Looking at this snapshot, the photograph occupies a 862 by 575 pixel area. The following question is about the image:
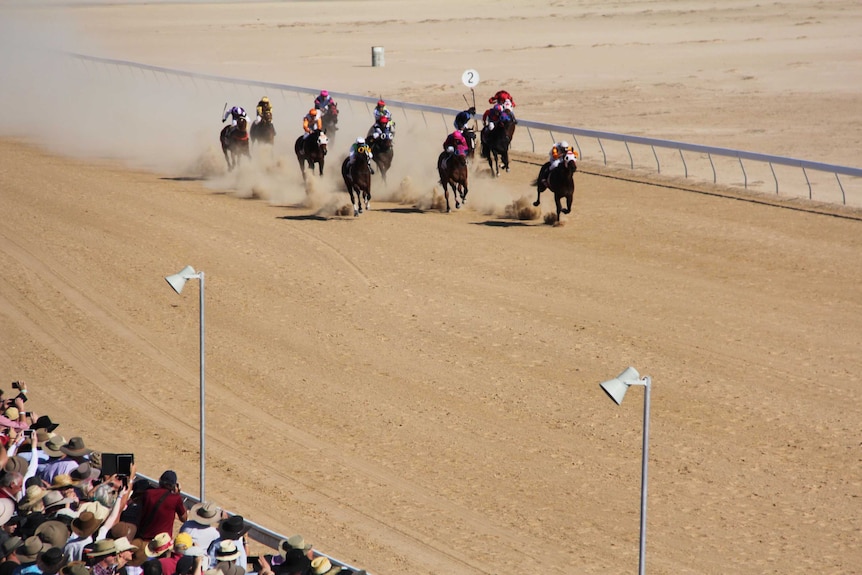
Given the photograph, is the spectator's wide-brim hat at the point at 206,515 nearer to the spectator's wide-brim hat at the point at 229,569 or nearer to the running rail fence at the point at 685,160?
the spectator's wide-brim hat at the point at 229,569

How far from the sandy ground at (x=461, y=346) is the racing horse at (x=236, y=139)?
58 centimetres

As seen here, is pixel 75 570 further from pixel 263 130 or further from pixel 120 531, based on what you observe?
pixel 263 130

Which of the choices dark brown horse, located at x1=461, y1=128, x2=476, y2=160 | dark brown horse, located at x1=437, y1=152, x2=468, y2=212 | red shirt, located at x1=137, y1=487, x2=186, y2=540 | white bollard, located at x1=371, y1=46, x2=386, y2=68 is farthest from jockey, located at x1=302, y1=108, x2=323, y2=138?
white bollard, located at x1=371, y1=46, x2=386, y2=68

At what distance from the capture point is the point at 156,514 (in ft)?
28.1

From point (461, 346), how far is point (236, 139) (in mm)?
13300

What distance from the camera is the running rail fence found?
24.5 m

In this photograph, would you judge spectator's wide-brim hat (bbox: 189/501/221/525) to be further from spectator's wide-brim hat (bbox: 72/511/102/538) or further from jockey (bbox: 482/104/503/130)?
jockey (bbox: 482/104/503/130)

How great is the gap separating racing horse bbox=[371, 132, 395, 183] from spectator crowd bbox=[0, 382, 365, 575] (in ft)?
52.2

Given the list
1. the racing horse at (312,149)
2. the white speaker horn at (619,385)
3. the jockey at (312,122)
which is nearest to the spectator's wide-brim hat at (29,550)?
the white speaker horn at (619,385)

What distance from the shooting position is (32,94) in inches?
1720

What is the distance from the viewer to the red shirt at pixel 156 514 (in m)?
8.55

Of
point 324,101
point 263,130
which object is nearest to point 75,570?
point 263,130

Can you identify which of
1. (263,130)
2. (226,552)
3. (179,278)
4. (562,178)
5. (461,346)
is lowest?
(461,346)

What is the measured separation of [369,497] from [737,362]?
580cm
